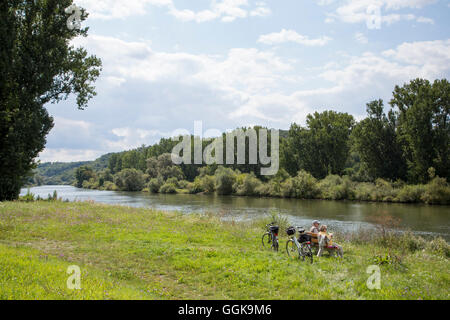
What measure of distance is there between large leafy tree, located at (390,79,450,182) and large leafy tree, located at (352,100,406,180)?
5.89m

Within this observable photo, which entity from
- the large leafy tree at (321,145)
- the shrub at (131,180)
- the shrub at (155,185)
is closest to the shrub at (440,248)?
the large leafy tree at (321,145)

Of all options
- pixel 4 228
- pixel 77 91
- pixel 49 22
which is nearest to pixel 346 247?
pixel 4 228

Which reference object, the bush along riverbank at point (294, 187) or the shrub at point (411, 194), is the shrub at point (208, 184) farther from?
the shrub at point (411, 194)

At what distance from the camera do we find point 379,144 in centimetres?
6494

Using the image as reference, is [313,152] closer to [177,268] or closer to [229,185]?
[229,185]

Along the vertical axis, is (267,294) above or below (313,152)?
below

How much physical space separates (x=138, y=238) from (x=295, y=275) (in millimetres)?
7722

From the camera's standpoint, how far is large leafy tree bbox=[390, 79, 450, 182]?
52.2 meters

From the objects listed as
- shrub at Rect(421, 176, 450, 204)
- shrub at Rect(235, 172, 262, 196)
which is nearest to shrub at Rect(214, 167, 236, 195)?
shrub at Rect(235, 172, 262, 196)

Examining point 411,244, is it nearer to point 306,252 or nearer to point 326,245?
point 326,245

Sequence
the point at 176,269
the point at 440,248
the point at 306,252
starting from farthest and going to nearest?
the point at 440,248
the point at 306,252
the point at 176,269

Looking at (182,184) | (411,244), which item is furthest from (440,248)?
(182,184)

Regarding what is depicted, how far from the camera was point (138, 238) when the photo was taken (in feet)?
44.9

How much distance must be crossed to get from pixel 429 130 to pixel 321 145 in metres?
26.5
